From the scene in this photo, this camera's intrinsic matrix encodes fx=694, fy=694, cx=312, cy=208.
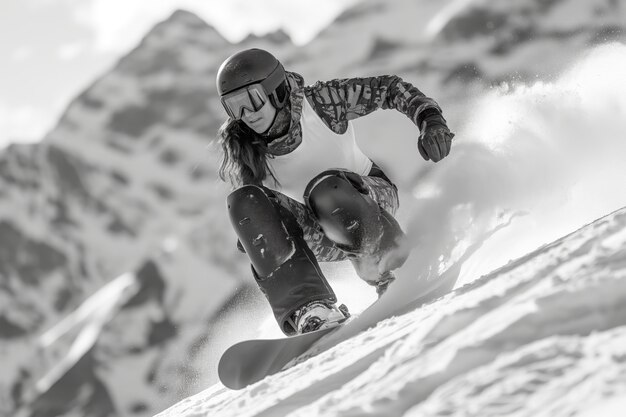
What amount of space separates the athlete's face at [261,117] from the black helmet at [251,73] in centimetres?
4

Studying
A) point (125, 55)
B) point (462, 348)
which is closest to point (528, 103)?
point (462, 348)

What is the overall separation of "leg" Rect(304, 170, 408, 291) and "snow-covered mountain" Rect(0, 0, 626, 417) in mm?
25335

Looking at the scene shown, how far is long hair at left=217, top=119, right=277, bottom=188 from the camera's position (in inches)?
110

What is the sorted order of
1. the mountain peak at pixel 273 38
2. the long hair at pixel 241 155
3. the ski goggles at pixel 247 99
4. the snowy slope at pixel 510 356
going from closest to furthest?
the snowy slope at pixel 510 356, the ski goggles at pixel 247 99, the long hair at pixel 241 155, the mountain peak at pixel 273 38

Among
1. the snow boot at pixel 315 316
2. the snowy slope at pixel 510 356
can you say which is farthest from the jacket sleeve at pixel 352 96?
Result: the snowy slope at pixel 510 356

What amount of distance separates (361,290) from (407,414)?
2.91 m

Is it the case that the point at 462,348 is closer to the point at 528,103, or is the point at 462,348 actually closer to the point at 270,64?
the point at 270,64

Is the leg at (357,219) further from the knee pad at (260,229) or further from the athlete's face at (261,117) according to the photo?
Result: the athlete's face at (261,117)

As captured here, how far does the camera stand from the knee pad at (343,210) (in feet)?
8.18

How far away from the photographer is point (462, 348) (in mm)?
1166

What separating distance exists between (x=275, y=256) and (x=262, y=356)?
1.36 feet

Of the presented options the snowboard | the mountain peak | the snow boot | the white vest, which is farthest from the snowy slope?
the mountain peak

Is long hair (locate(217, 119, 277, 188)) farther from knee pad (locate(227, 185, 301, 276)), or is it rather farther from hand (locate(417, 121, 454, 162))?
hand (locate(417, 121, 454, 162))

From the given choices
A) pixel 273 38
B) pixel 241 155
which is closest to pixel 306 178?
pixel 241 155
